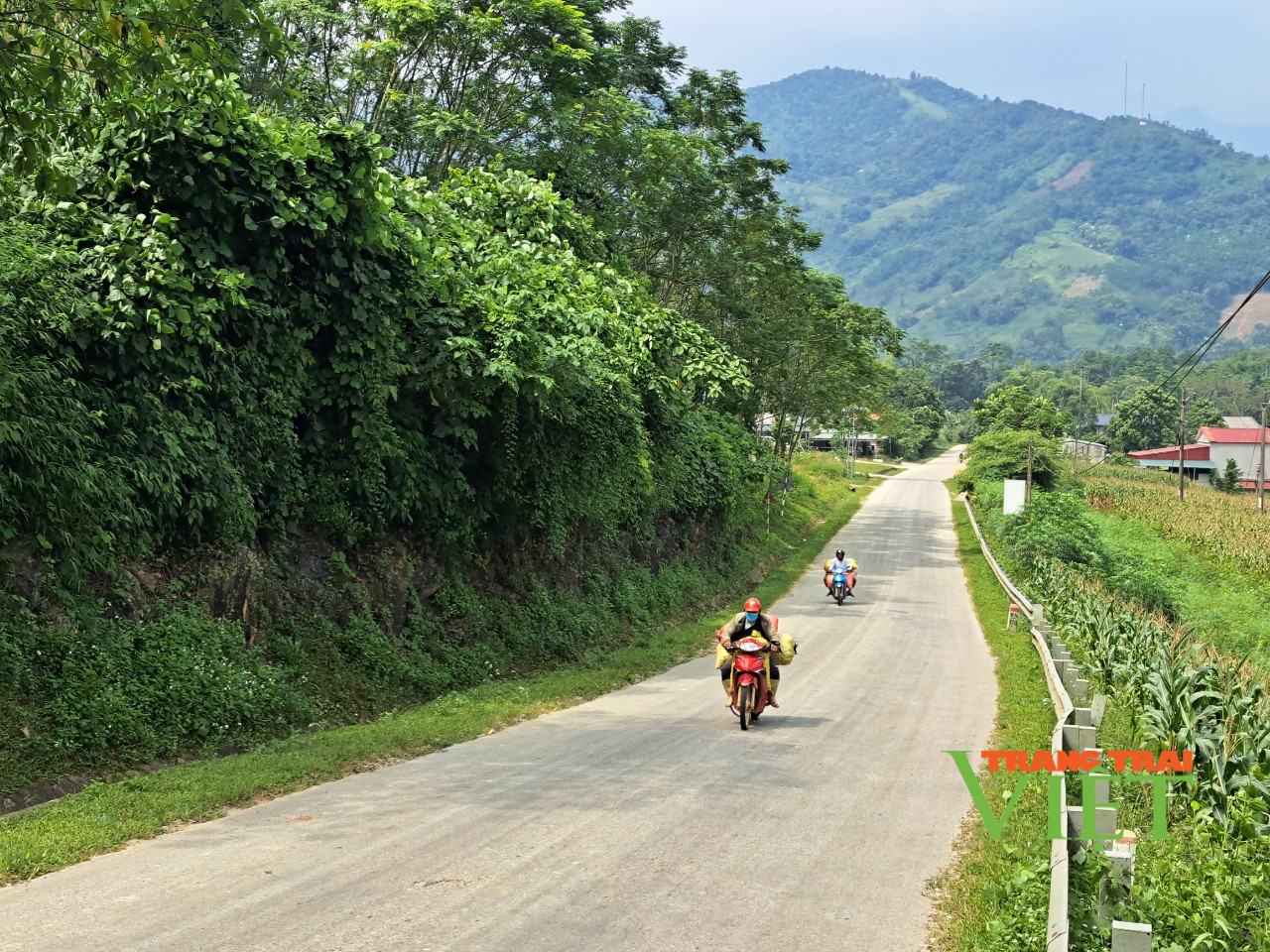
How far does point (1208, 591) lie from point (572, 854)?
34.2 m

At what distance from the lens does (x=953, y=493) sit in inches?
3152

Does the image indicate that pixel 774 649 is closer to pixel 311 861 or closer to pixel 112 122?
pixel 311 861

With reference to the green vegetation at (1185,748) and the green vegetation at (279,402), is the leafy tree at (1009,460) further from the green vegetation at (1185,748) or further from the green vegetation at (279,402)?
the green vegetation at (279,402)

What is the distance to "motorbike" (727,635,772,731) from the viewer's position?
1342 cm

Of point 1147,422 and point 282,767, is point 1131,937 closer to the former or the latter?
point 282,767

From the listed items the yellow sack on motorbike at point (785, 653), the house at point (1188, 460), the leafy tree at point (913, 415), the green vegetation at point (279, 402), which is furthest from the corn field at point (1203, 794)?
the house at point (1188, 460)

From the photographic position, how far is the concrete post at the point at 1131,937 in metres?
5.04

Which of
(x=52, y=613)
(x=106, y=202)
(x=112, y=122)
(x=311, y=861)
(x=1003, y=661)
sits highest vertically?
(x=112, y=122)

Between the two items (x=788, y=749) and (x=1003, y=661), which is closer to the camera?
(x=788, y=749)

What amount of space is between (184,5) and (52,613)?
568cm

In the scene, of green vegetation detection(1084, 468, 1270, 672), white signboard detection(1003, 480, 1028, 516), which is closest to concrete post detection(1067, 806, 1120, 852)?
green vegetation detection(1084, 468, 1270, 672)

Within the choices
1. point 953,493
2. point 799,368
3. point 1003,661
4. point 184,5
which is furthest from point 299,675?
point 953,493

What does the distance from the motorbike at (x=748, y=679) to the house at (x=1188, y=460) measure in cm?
10542

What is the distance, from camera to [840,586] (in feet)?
98.7
